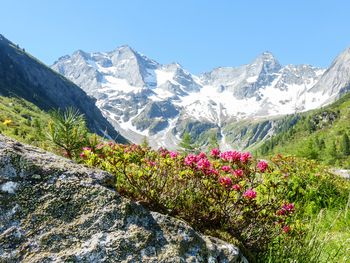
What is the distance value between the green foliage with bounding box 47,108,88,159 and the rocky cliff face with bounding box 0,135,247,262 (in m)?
3.52

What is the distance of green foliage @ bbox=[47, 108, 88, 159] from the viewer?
8.49 m

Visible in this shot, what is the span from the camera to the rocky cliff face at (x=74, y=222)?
4.21 m

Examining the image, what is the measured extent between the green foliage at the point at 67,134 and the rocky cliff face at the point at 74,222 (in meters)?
3.52

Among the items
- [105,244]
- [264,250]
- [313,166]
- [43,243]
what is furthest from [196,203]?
[313,166]

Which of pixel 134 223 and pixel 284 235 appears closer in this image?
pixel 134 223

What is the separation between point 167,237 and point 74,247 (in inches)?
43.2

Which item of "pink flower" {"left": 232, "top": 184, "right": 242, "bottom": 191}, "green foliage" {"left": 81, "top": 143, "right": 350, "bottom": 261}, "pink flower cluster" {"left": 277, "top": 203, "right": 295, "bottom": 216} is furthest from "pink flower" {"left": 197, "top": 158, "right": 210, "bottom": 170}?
"pink flower cluster" {"left": 277, "top": 203, "right": 295, "bottom": 216}

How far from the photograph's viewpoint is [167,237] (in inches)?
186

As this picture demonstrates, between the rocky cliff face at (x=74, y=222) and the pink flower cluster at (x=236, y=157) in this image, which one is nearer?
the rocky cliff face at (x=74, y=222)

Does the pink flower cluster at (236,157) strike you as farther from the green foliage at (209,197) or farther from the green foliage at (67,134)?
the green foliage at (67,134)

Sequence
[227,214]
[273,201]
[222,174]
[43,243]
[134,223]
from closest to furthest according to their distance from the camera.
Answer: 1. [43,243]
2. [134,223]
3. [227,214]
4. [273,201]
5. [222,174]

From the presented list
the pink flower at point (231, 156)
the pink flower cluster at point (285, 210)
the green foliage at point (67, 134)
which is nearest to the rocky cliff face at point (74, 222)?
the pink flower cluster at point (285, 210)

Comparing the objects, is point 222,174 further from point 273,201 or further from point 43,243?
point 43,243

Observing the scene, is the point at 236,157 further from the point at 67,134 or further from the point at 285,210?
the point at 67,134
